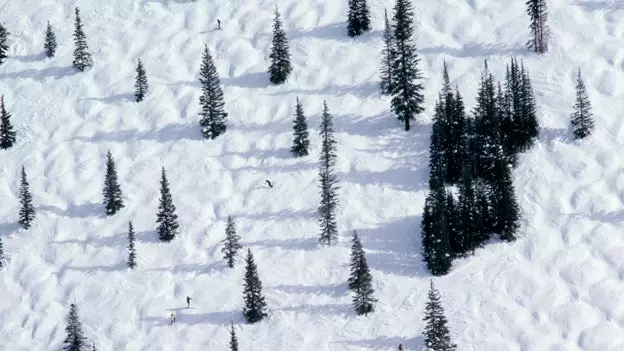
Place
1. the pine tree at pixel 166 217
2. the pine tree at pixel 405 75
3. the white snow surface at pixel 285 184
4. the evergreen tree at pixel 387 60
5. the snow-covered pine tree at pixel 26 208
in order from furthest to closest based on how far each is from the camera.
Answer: the evergreen tree at pixel 387 60
the pine tree at pixel 405 75
the snow-covered pine tree at pixel 26 208
the pine tree at pixel 166 217
the white snow surface at pixel 285 184

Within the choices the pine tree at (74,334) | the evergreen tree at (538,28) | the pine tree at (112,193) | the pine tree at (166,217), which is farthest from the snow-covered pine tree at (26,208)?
the evergreen tree at (538,28)

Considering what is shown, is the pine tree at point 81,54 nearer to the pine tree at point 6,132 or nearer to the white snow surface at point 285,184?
the white snow surface at point 285,184

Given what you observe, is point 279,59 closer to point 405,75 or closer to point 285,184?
point 405,75

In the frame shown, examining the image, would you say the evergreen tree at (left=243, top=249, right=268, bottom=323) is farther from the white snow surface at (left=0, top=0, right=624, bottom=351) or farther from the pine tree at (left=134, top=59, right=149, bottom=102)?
the pine tree at (left=134, top=59, right=149, bottom=102)

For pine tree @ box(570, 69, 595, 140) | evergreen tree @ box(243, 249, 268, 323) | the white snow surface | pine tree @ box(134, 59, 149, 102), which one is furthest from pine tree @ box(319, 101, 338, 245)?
pine tree @ box(570, 69, 595, 140)

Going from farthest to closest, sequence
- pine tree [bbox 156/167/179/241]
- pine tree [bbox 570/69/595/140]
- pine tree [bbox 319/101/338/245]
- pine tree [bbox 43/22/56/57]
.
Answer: pine tree [bbox 43/22/56/57]
pine tree [bbox 570/69/595/140]
pine tree [bbox 156/167/179/241]
pine tree [bbox 319/101/338/245]

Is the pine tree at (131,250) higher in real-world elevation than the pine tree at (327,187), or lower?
lower

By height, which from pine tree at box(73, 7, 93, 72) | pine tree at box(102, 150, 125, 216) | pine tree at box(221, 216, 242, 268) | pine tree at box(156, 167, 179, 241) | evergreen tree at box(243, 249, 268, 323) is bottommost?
evergreen tree at box(243, 249, 268, 323)

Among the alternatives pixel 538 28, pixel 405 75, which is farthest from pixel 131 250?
pixel 538 28
